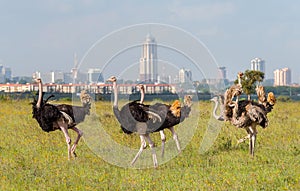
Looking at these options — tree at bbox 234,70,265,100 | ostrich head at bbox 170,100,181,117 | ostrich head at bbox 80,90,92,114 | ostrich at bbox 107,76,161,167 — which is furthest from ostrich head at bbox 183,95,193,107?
tree at bbox 234,70,265,100

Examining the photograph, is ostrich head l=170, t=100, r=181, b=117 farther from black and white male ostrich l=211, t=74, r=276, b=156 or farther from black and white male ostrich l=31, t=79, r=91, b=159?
black and white male ostrich l=31, t=79, r=91, b=159

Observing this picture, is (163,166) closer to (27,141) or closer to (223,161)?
(223,161)

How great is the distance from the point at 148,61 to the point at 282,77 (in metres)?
81.4

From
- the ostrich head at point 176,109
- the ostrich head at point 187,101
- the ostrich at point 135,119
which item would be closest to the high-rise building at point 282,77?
the ostrich head at point 187,101

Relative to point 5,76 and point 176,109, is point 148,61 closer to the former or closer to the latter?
point 176,109

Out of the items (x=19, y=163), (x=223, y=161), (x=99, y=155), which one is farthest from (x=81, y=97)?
(x=223, y=161)

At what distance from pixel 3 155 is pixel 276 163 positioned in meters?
5.05

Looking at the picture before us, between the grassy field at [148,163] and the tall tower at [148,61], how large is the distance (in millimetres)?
1380

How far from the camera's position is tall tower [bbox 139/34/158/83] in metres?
12.5

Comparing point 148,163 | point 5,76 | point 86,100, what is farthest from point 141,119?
point 5,76

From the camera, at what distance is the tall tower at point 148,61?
12.5 m

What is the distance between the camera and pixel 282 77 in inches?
3593

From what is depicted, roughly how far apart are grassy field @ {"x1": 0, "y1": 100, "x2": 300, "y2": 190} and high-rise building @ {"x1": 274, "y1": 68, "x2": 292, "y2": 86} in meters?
74.9

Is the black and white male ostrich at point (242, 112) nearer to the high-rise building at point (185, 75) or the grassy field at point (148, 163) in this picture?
the grassy field at point (148, 163)
